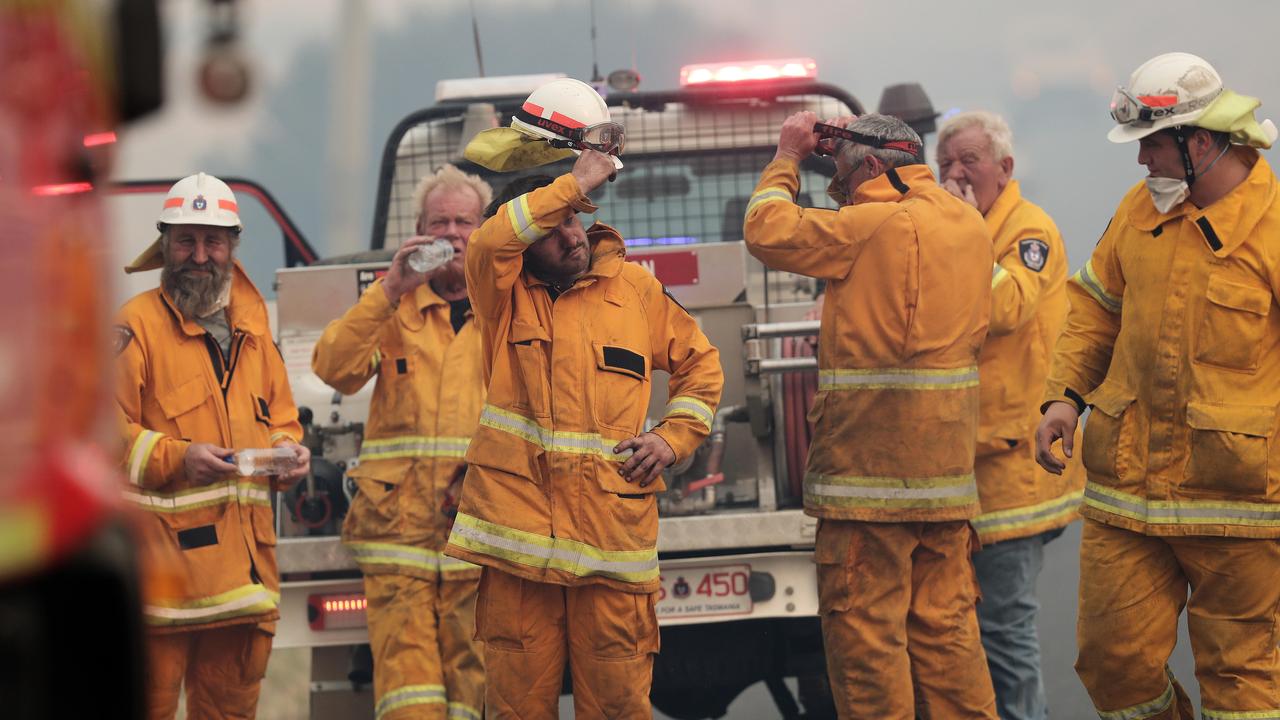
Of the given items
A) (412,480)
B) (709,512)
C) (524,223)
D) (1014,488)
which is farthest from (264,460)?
(1014,488)

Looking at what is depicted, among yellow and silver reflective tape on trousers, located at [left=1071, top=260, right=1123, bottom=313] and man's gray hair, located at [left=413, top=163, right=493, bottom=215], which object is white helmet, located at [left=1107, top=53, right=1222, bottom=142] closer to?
yellow and silver reflective tape on trousers, located at [left=1071, top=260, right=1123, bottom=313]

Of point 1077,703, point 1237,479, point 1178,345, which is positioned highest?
point 1178,345

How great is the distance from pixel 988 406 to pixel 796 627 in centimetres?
109

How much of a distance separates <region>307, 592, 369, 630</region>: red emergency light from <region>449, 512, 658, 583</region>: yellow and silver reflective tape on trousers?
4.32 ft

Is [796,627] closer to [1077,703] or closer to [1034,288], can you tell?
[1034,288]

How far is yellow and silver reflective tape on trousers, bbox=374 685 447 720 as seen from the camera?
4820 mm

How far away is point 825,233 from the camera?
437 centimetres

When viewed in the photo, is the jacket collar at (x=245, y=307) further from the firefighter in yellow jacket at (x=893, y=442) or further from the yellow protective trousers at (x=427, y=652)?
the firefighter in yellow jacket at (x=893, y=442)

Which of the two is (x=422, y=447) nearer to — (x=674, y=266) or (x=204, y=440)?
(x=204, y=440)

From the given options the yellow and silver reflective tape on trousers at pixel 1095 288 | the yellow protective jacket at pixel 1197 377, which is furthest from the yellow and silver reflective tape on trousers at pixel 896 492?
the yellow and silver reflective tape on trousers at pixel 1095 288

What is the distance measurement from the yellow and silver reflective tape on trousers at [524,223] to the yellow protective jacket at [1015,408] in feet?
5.51

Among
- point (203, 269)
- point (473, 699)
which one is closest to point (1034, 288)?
point (473, 699)

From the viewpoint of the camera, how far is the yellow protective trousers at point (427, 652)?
4832mm

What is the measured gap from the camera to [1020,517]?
5109 millimetres
